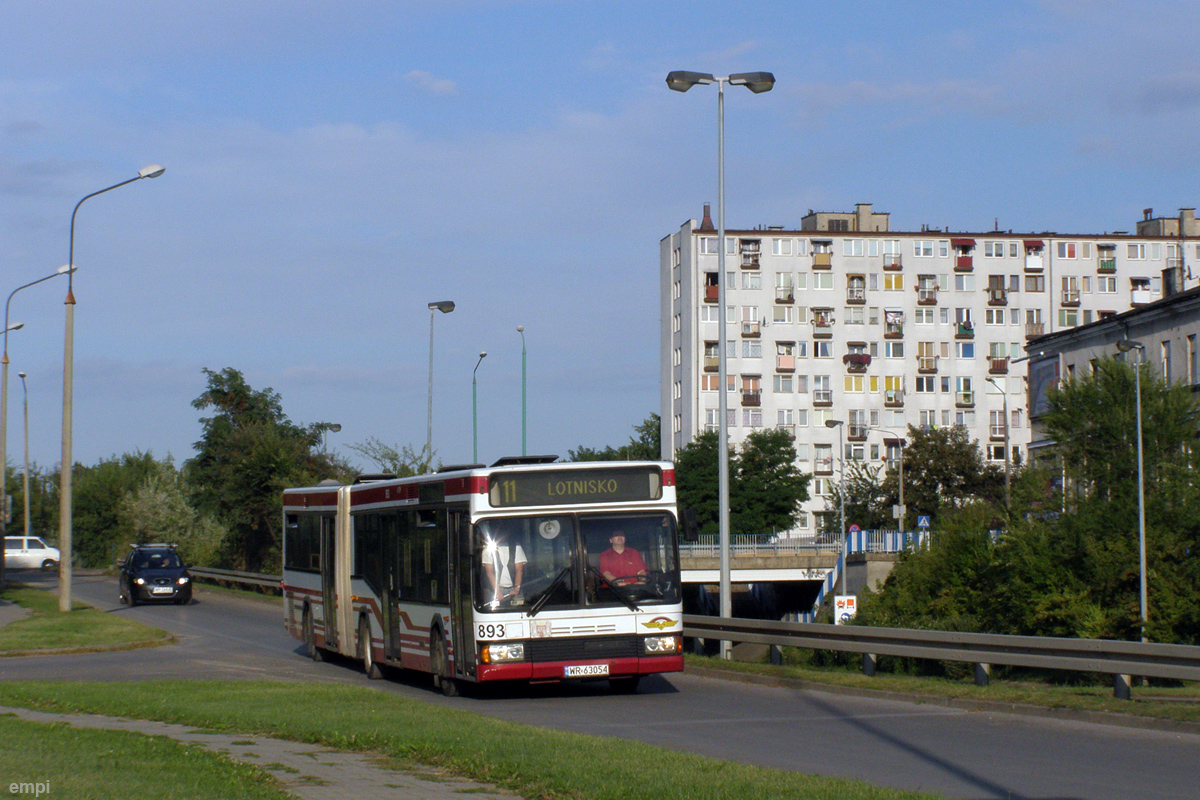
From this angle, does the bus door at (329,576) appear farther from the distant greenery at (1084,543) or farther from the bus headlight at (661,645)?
the distant greenery at (1084,543)

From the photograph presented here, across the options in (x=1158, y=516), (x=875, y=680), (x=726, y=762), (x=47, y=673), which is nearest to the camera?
(x=726, y=762)

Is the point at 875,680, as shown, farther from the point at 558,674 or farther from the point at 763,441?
the point at 763,441

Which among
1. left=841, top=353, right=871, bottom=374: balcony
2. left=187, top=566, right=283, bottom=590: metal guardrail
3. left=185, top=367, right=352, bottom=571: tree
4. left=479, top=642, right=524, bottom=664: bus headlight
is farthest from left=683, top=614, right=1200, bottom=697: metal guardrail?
left=841, top=353, right=871, bottom=374: balcony

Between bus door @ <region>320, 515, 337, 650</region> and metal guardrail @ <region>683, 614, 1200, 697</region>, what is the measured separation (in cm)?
598

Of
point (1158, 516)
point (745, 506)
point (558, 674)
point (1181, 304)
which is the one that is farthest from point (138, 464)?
point (558, 674)

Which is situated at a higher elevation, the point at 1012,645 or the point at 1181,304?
the point at 1181,304

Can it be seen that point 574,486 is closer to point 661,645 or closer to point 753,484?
point 661,645

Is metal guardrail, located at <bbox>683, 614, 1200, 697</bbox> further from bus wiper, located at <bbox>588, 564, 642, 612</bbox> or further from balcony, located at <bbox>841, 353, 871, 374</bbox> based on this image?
balcony, located at <bbox>841, 353, 871, 374</bbox>

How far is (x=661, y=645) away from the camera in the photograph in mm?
16875

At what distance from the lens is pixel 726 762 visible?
10414 millimetres

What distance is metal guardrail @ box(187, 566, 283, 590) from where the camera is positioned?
47500 mm

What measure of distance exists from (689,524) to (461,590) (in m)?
2.95

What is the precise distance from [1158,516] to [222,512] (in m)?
39.7

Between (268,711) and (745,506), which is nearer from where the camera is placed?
(268,711)
